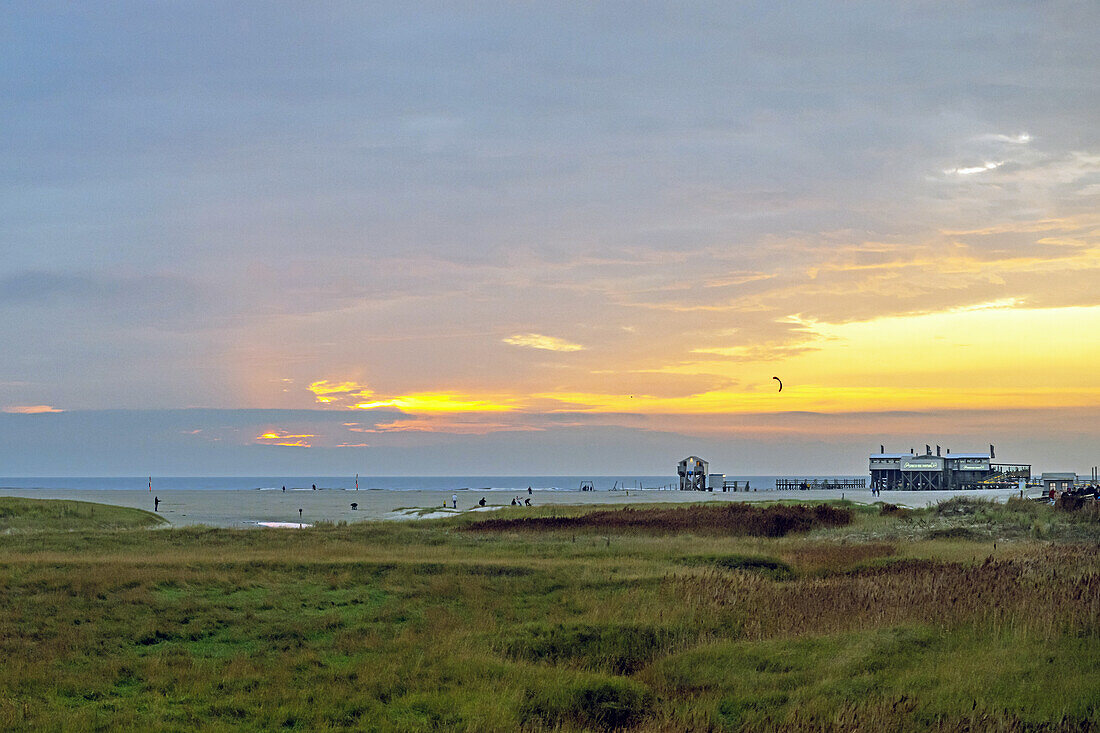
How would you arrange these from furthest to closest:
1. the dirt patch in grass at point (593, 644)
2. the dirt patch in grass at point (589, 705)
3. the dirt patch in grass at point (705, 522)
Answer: the dirt patch in grass at point (705, 522), the dirt patch in grass at point (593, 644), the dirt patch in grass at point (589, 705)

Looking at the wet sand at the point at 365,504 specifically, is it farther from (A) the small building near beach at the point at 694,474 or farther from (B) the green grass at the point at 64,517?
(A) the small building near beach at the point at 694,474

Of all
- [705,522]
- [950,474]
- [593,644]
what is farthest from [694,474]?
[593,644]

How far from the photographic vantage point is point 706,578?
2339 cm

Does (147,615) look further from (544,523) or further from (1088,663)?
(544,523)

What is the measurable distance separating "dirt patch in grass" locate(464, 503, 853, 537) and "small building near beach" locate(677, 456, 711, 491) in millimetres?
89520

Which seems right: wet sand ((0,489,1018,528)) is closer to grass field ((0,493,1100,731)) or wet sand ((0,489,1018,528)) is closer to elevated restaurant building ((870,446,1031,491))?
elevated restaurant building ((870,446,1031,491))

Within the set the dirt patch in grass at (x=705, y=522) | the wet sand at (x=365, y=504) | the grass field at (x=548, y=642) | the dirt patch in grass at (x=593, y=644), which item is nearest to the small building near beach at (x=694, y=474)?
the wet sand at (x=365, y=504)

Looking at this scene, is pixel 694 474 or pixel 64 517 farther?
pixel 694 474

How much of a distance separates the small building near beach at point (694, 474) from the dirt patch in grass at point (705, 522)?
3524 inches

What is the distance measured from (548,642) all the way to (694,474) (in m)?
126

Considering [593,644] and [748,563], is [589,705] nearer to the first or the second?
[593,644]

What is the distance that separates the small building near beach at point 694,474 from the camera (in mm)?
139125

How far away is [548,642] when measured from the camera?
17391 millimetres

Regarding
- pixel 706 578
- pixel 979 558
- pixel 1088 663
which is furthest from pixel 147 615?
pixel 979 558
